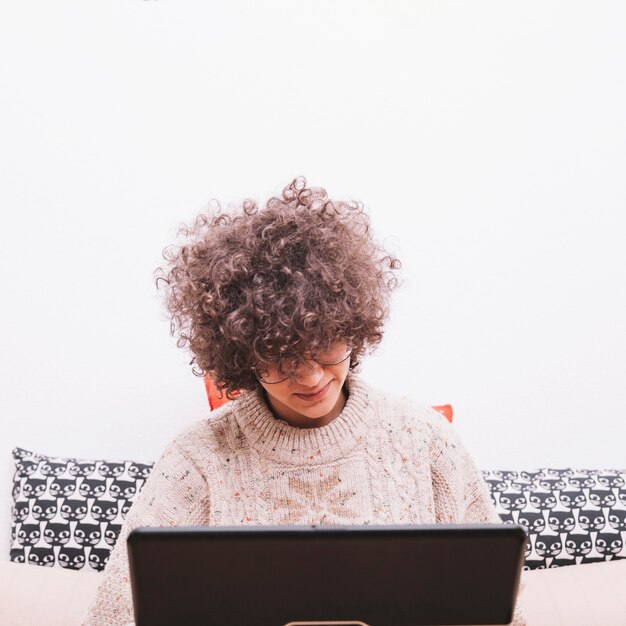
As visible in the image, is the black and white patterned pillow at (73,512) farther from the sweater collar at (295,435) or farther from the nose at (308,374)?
the nose at (308,374)

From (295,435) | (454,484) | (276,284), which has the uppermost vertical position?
(276,284)

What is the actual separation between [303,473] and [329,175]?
0.96m

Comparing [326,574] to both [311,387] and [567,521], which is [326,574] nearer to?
[311,387]

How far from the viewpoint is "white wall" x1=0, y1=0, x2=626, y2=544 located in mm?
1827

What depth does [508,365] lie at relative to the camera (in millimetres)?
1897

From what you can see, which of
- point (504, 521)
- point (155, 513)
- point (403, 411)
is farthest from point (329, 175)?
point (155, 513)

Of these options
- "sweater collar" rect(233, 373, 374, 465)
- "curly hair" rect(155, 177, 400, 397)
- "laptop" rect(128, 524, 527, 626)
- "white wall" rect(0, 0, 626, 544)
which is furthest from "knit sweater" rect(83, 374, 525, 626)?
"white wall" rect(0, 0, 626, 544)

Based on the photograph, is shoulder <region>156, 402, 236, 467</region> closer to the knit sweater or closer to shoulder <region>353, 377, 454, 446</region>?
the knit sweater

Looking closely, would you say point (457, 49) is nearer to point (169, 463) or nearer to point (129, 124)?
point (129, 124)

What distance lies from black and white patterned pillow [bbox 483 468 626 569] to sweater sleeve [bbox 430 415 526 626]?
440 mm

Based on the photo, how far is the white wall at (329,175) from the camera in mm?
1827

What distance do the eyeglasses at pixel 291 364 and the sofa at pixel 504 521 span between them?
0.77 metres

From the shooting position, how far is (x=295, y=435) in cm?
114

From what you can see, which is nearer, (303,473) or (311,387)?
(311,387)
